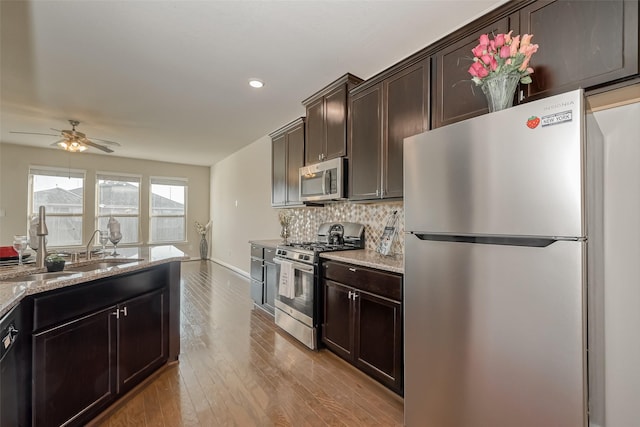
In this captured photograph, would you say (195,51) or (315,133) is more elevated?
(195,51)

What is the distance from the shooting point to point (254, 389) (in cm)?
214

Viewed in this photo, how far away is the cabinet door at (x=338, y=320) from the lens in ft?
7.97

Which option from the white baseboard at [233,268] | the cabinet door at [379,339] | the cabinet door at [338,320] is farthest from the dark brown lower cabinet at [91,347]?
the white baseboard at [233,268]

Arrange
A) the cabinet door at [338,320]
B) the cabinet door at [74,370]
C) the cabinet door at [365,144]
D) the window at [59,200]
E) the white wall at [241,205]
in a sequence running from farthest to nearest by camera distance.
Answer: the window at [59,200]
the white wall at [241,205]
the cabinet door at [365,144]
the cabinet door at [338,320]
the cabinet door at [74,370]

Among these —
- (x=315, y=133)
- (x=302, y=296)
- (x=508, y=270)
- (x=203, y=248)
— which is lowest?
(x=203, y=248)

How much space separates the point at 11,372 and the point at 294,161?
3.12m

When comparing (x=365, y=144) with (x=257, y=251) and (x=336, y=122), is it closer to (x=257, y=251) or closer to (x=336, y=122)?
(x=336, y=122)

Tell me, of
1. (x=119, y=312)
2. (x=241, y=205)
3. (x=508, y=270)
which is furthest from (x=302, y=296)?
(x=241, y=205)

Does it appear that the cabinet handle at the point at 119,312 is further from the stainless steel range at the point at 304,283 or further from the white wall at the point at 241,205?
the white wall at the point at 241,205

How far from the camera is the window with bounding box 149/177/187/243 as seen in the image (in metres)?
7.65

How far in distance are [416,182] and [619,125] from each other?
1.01m

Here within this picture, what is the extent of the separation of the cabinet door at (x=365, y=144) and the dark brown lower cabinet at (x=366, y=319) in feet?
2.44

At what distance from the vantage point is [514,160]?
128cm

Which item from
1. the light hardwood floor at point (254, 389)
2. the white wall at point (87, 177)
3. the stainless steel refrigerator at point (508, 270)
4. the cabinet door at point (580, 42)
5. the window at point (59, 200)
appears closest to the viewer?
the stainless steel refrigerator at point (508, 270)
